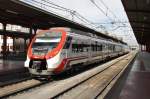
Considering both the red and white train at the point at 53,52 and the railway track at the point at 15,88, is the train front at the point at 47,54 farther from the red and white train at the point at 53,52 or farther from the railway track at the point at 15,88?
the railway track at the point at 15,88

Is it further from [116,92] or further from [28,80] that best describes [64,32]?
[116,92]

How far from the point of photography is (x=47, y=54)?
17203mm

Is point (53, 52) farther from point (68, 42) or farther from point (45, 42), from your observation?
point (68, 42)

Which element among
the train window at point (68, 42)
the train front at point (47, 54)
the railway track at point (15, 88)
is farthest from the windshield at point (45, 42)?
the railway track at point (15, 88)

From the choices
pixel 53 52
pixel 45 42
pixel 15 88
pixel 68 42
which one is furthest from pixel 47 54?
pixel 15 88

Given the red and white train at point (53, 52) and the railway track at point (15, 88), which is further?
the red and white train at point (53, 52)

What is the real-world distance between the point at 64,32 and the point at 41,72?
3.11m

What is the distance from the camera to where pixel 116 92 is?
13.5 meters

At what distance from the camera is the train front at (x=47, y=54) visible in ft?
55.5

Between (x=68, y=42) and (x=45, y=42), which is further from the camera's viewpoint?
(x=68, y=42)

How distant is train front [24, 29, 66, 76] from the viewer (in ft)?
55.5

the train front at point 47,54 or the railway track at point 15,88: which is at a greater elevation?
the train front at point 47,54

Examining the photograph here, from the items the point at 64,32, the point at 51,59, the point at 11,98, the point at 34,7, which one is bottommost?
the point at 11,98

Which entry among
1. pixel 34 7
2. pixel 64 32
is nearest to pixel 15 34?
pixel 34 7
